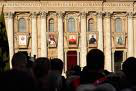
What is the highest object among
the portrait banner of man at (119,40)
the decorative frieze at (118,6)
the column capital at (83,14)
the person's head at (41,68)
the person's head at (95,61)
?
the decorative frieze at (118,6)

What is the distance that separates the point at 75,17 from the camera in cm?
5675

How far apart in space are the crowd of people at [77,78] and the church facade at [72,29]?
4544 cm

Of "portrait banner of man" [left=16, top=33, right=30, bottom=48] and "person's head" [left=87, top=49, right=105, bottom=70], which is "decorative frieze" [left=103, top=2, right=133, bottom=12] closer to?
"portrait banner of man" [left=16, top=33, right=30, bottom=48]

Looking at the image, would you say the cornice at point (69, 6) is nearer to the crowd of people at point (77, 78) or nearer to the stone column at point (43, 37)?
the stone column at point (43, 37)

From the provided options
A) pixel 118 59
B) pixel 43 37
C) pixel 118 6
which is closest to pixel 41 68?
pixel 43 37

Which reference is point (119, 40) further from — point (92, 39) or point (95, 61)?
point (95, 61)

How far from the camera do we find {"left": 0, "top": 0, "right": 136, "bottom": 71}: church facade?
2208 inches

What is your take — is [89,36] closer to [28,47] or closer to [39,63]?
[28,47]

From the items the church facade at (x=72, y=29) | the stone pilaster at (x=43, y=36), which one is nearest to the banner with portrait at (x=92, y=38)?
the church facade at (x=72, y=29)

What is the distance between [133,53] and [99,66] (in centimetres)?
5020

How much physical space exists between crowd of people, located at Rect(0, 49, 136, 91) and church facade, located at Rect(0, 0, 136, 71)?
45.4 meters

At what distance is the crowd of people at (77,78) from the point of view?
5.09 m

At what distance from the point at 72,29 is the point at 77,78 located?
48350 mm

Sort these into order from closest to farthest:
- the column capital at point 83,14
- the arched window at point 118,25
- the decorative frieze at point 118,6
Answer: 1. the column capital at point 83,14
2. the decorative frieze at point 118,6
3. the arched window at point 118,25
